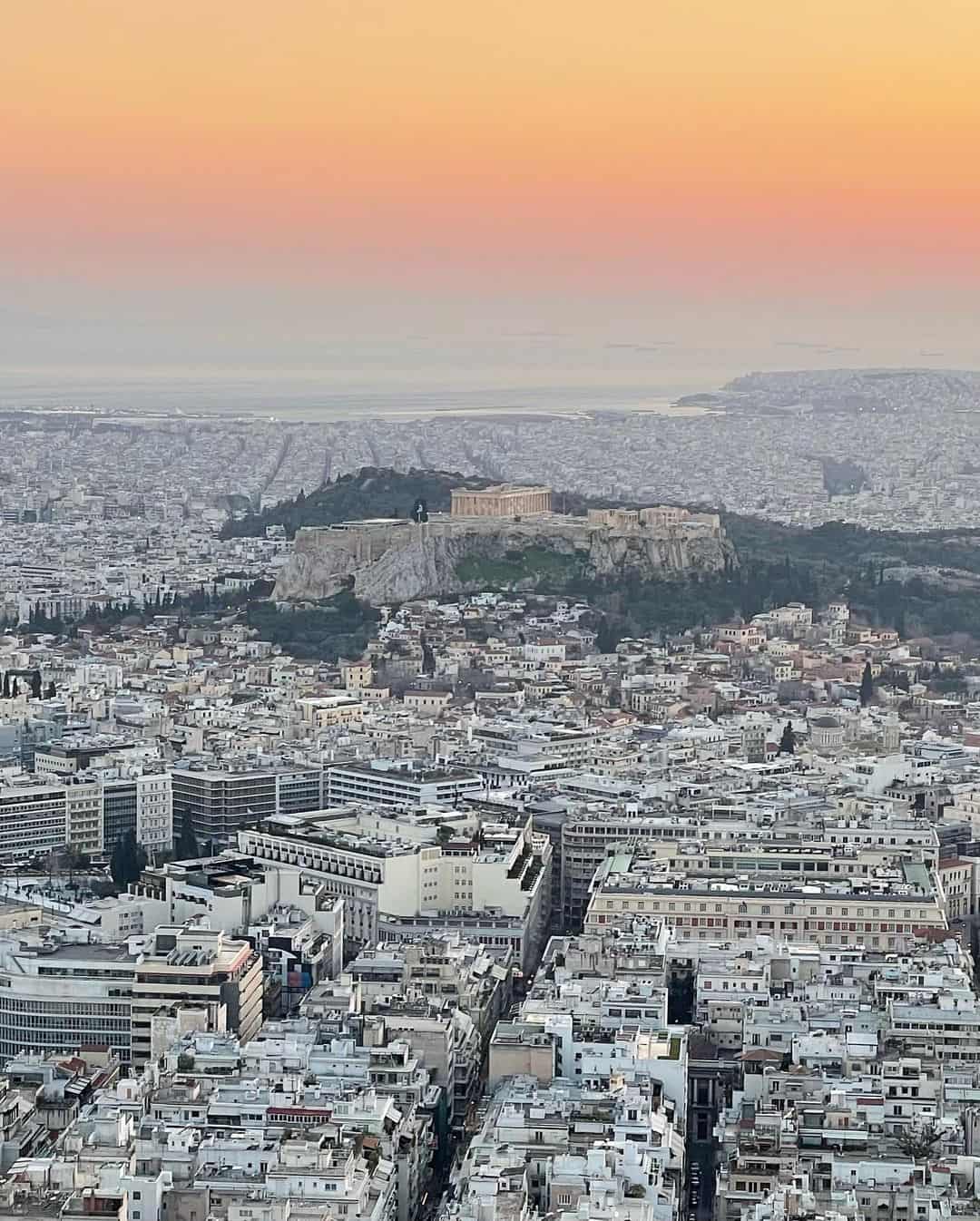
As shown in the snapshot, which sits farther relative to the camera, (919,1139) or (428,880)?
(428,880)

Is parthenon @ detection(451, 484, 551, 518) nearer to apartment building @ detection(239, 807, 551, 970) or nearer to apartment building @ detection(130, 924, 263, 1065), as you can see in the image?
apartment building @ detection(239, 807, 551, 970)

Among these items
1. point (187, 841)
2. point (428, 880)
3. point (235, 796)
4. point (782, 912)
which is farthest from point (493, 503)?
point (782, 912)

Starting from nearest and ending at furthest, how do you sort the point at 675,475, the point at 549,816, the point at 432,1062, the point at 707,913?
the point at 432,1062
the point at 707,913
the point at 549,816
the point at 675,475

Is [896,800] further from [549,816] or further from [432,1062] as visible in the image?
[432,1062]

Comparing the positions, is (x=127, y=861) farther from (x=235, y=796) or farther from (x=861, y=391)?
(x=861, y=391)

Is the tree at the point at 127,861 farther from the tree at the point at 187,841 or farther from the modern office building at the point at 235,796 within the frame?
the modern office building at the point at 235,796

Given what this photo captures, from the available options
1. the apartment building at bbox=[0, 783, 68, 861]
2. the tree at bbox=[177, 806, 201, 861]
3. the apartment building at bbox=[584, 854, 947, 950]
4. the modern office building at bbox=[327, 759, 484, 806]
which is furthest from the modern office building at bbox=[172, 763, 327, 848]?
the apartment building at bbox=[584, 854, 947, 950]

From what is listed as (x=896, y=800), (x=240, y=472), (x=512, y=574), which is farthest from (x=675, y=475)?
(x=896, y=800)
